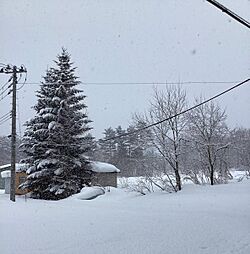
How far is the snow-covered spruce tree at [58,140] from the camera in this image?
2658 cm

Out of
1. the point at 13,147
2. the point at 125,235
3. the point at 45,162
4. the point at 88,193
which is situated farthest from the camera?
the point at 45,162

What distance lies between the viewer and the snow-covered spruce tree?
87.2 ft

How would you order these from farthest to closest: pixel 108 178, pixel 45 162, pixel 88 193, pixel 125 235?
pixel 108 178 < pixel 45 162 < pixel 88 193 < pixel 125 235

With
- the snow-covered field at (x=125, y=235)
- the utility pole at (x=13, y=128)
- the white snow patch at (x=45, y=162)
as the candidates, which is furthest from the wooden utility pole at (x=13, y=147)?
the snow-covered field at (x=125, y=235)

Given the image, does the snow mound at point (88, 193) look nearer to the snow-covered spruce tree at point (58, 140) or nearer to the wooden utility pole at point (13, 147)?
the snow-covered spruce tree at point (58, 140)

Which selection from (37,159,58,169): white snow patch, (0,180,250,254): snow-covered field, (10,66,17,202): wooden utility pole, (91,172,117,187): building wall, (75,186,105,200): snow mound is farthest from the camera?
(91,172,117,187): building wall

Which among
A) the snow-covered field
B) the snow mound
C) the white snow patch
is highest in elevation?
the white snow patch

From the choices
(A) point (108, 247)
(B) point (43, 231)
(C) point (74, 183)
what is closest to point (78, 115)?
(C) point (74, 183)

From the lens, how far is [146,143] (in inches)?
1021

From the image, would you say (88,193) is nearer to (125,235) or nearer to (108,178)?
(108,178)

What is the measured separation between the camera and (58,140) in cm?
2692

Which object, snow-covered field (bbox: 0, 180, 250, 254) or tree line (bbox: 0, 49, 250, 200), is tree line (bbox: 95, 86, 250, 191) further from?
snow-covered field (bbox: 0, 180, 250, 254)

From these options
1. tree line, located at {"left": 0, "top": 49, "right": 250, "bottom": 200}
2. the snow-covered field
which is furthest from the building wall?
the snow-covered field

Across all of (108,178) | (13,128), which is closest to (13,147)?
(13,128)
